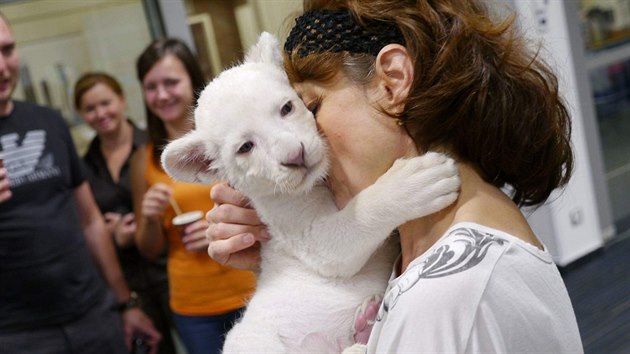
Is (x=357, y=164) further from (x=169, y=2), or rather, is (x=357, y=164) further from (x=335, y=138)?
(x=169, y=2)

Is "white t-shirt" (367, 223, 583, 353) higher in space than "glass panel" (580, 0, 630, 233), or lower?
higher

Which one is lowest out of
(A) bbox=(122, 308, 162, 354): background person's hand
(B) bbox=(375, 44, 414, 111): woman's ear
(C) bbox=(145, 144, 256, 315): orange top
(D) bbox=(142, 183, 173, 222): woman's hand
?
(A) bbox=(122, 308, 162, 354): background person's hand

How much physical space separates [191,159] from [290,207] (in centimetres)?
25

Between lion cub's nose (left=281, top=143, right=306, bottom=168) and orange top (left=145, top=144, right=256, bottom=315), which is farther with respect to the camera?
orange top (left=145, top=144, right=256, bottom=315)

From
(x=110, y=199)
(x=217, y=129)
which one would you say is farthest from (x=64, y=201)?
(x=217, y=129)

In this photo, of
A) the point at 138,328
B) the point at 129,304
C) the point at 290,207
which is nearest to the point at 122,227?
the point at 129,304

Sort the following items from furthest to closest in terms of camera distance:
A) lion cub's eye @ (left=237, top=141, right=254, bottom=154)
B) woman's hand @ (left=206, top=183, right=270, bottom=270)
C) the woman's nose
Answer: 1. the woman's nose
2. woman's hand @ (left=206, top=183, right=270, bottom=270)
3. lion cub's eye @ (left=237, top=141, right=254, bottom=154)

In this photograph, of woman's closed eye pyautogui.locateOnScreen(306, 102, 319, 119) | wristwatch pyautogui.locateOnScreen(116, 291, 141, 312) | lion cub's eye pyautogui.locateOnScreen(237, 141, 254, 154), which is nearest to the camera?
woman's closed eye pyautogui.locateOnScreen(306, 102, 319, 119)

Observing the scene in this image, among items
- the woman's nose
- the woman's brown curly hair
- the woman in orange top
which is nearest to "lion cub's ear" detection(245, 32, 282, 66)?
the woman's brown curly hair

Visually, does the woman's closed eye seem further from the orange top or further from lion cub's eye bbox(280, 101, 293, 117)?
the orange top

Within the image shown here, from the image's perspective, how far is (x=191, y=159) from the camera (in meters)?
1.49

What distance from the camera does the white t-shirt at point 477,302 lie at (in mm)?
897

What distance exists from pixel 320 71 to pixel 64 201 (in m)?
1.94

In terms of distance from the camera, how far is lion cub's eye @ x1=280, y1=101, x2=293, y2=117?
129 centimetres
